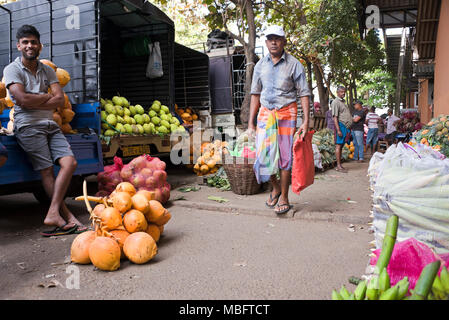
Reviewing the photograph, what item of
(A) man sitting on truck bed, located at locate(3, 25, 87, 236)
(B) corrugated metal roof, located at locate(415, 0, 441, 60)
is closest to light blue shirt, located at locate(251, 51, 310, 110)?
(A) man sitting on truck bed, located at locate(3, 25, 87, 236)

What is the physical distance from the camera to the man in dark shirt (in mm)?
10281

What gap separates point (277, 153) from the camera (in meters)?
4.57

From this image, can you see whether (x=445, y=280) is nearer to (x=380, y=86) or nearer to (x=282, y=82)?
(x=282, y=82)

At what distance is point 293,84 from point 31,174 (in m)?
3.31

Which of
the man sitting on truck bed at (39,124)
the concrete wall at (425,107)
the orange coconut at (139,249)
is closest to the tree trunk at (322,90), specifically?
the concrete wall at (425,107)

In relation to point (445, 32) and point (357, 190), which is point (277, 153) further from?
point (445, 32)

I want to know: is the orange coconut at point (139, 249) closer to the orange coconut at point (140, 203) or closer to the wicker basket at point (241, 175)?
the orange coconut at point (140, 203)

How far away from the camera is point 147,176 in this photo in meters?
5.15

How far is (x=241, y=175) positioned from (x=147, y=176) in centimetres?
162

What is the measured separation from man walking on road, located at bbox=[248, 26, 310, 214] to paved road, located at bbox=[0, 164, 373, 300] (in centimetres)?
68

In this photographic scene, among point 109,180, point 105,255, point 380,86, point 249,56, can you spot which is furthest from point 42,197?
point 380,86

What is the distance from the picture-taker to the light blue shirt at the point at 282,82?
4492 millimetres

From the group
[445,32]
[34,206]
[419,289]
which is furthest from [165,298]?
[445,32]
